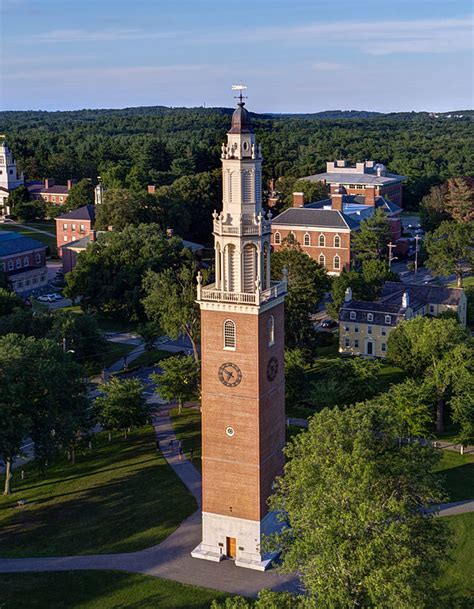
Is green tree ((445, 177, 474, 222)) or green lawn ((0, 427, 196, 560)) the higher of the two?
green tree ((445, 177, 474, 222))

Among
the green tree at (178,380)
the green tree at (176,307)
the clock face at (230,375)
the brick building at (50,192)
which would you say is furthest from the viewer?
the brick building at (50,192)

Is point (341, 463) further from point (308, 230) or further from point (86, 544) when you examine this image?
point (308, 230)

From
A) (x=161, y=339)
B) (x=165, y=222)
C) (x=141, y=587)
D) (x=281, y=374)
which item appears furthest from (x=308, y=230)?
(x=141, y=587)

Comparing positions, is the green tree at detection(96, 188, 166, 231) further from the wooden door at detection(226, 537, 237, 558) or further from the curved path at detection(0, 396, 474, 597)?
the wooden door at detection(226, 537, 237, 558)

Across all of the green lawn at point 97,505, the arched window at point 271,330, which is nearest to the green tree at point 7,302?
the green lawn at point 97,505

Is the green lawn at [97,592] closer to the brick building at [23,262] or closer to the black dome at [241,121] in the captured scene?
the black dome at [241,121]

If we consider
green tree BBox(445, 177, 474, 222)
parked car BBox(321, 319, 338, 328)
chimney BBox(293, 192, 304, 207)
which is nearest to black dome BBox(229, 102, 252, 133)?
parked car BBox(321, 319, 338, 328)
